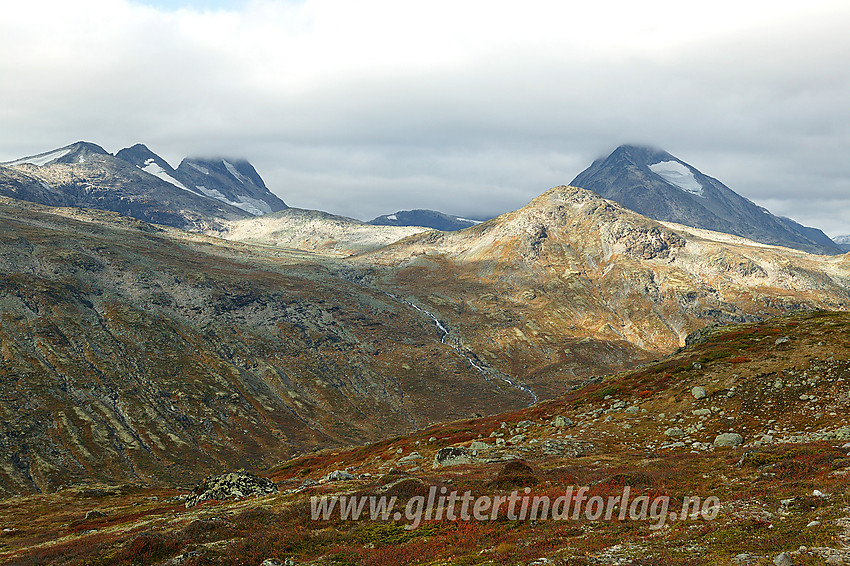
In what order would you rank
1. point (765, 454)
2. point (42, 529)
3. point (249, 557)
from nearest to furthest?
point (249, 557)
point (765, 454)
point (42, 529)

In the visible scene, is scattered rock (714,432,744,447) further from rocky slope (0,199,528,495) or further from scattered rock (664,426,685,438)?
rocky slope (0,199,528,495)

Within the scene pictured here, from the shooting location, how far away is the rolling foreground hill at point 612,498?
1798cm

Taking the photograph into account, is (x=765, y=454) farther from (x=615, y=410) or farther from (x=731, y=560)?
(x=615, y=410)

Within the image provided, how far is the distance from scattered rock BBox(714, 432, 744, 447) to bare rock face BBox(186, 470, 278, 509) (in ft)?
127

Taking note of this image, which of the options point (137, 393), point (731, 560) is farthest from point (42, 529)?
point (137, 393)

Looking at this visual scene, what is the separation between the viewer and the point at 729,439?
130ft

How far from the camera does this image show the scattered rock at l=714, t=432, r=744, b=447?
39122mm

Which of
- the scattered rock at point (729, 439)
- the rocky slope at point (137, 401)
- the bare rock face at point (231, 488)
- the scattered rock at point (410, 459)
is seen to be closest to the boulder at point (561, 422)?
the scattered rock at point (410, 459)

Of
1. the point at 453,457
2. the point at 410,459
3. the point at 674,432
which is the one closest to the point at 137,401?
the point at 410,459

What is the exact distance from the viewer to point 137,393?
14975cm

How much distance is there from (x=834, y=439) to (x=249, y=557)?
37956mm

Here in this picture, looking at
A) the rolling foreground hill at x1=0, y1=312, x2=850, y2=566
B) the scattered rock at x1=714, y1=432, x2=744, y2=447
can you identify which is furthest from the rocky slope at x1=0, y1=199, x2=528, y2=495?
the scattered rock at x1=714, y1=432, x2=744, y2=447

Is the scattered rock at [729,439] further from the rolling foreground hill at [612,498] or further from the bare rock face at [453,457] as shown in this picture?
the bare rock face at [453,457]

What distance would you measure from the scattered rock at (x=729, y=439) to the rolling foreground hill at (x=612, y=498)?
170 millimetres
